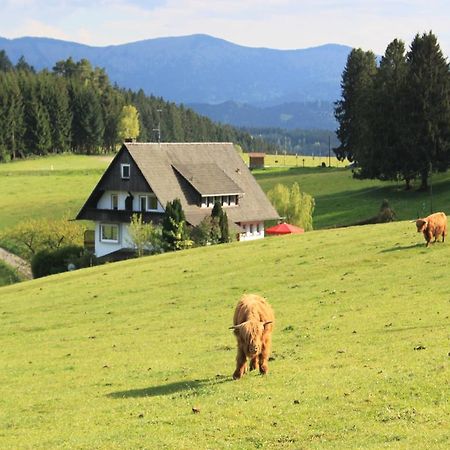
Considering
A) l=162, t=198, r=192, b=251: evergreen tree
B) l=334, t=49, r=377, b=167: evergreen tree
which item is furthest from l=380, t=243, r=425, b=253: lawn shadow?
l=334, t=49, r=377, b=167: evergreen tree

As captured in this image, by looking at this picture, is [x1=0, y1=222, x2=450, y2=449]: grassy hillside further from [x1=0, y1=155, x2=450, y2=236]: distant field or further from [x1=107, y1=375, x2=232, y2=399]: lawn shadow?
[x1=0, y1=155, x2=450, y2=236]: distant field

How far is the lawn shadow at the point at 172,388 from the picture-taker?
1962cm

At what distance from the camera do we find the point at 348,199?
279ft

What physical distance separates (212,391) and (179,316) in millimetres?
13354

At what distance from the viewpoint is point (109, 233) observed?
246ft

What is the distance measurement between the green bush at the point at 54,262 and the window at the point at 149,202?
304 inches

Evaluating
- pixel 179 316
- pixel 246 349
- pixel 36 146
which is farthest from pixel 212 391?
pixel 36 146

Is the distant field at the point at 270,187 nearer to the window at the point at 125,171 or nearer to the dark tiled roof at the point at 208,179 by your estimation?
the dark tiled roof at the point at 208,179

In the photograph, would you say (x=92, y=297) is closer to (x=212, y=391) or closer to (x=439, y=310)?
(x=439, y=310)

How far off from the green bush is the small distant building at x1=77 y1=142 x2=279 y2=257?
4.44m

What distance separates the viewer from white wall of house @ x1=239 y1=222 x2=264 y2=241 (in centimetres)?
7662

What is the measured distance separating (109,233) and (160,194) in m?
6.36

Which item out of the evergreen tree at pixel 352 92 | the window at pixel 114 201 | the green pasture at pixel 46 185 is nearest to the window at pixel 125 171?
the window at pixel 114 201

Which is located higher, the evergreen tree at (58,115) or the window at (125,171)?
the evergreen tree at (58,115)
